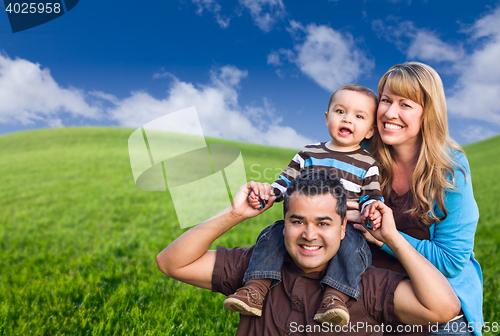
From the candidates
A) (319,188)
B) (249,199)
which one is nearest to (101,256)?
(249,199)

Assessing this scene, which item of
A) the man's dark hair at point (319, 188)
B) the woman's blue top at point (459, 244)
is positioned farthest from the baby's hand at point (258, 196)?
the woman's blue top at point (459, 244)

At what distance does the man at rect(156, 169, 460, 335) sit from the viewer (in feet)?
7.12

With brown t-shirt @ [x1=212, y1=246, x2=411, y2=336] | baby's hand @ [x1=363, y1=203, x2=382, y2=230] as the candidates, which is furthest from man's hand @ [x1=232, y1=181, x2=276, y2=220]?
baby's hand @ [x1=363, y1=203, x2=382, y2=230]

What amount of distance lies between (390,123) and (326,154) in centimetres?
54

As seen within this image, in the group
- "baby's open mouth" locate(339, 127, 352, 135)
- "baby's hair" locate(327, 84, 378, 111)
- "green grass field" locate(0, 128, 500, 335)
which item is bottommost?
"green grass field" locate(0, 128, 500, 335)

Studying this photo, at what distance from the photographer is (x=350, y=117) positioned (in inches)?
111

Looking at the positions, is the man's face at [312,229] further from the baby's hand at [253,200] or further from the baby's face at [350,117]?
the baby's face at [350,117]

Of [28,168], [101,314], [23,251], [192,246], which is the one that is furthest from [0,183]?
[192,246]

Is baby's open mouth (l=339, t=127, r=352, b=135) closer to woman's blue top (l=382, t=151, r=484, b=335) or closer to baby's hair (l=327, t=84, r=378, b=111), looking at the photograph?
baby's hair (l=327, t=84, r=378, b=111)

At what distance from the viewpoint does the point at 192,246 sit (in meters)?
2.49

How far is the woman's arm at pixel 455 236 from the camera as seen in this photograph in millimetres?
2424

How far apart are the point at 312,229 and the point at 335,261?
34 centimetres

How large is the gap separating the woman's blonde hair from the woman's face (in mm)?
45

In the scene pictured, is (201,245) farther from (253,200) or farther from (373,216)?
(373,216)
